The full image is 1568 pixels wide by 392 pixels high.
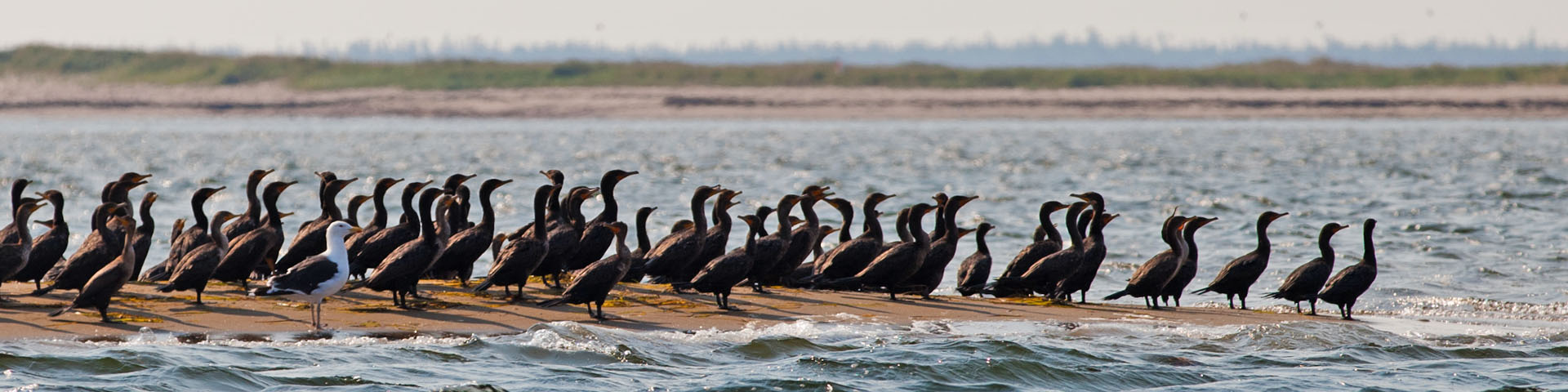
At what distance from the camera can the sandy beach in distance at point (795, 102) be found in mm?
73875

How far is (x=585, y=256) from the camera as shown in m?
15.6

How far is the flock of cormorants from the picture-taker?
13352 millimetres

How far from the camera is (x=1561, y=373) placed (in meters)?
11.4

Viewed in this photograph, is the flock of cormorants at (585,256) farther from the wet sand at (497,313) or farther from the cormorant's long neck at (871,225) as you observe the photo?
the wet sand at (497,313)

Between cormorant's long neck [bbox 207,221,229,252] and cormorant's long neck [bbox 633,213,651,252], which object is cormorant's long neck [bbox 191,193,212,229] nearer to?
cormorant's long neck [bbox 207,221,229,252]

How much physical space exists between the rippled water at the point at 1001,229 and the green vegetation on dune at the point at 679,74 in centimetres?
1001

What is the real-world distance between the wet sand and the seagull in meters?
0.28

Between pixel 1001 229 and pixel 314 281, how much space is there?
14.5m

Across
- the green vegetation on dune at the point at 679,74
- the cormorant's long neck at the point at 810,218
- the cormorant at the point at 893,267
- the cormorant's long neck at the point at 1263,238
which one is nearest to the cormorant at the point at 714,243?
the cormorant's long neck at the point at 810,218

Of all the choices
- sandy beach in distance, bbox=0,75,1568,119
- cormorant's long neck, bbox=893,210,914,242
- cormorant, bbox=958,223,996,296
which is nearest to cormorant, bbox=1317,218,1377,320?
cormorant, bbox=958,223,996,296

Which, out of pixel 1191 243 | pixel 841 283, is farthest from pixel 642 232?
pixel 1191 243

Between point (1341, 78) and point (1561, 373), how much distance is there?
7366cm

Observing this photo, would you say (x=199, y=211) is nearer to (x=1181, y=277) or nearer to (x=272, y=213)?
(x=272, y=213)

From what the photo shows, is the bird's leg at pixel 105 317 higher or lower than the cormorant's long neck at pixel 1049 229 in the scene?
lower
